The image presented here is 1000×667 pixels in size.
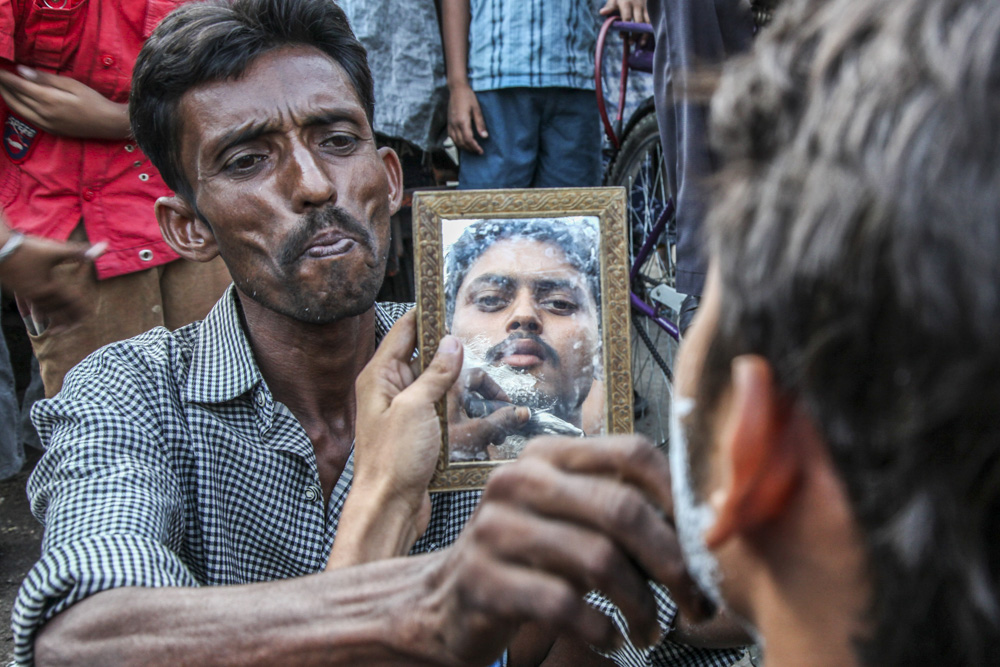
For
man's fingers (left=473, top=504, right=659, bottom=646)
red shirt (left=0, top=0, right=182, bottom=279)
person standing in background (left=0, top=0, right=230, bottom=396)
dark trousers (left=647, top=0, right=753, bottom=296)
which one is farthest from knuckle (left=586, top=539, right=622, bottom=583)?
red shirt (left=0, top=0, right=182, bottom=279)

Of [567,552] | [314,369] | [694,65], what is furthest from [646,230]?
[567,552]

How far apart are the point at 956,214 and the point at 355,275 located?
148cm

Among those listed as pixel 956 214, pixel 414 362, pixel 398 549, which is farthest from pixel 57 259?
pixel 956 214

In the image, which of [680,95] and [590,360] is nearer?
[590,360]

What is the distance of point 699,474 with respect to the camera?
940mm

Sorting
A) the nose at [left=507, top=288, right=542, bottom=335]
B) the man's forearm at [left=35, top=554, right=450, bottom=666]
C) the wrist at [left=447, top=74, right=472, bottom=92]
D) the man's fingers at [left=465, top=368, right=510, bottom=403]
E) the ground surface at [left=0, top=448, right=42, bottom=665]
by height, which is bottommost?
the ground surface at [left=0, top=448, right=42, bottom=665]

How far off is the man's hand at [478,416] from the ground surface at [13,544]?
92.1 inches

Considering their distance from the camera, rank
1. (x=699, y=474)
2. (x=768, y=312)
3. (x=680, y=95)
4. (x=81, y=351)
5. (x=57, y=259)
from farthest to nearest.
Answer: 1. (x=81, y=351)
2. (x=680, y=95)
3. (x=57, y=259)
4. (x=699, y=474)
5. (x=768, y=312)

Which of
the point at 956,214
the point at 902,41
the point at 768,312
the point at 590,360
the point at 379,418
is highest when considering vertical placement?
the point at 902,41

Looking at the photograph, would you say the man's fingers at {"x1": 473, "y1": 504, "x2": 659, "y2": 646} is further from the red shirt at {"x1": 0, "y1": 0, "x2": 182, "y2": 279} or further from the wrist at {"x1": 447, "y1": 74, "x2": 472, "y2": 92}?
the wrist at {"x1": 447, "y1": 74, "x2": 472, "y2": 92}

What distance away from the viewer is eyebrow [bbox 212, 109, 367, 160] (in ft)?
6.64

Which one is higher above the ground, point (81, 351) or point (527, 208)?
point (527, 208)

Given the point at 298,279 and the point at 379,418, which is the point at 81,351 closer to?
the point at 298,279

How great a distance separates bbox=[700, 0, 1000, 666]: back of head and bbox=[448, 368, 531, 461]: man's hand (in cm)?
87
